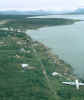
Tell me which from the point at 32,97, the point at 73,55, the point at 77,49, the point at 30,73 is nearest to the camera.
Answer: the point at 32,97

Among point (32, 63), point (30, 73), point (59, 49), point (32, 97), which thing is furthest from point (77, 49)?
point (32, 97)

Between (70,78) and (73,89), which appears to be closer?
(73,89)

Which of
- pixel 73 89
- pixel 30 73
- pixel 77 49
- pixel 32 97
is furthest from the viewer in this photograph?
pixel 77 49

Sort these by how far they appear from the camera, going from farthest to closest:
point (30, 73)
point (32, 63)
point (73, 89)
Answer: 1. point (32, 63)
2. point (30, 73)
3. point (73, 89)

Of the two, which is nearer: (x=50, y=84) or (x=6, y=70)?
(x=50, y=84)

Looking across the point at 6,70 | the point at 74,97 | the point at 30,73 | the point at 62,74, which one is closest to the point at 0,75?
the point at 6,70

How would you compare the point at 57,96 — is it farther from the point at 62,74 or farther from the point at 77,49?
the point at 77,49

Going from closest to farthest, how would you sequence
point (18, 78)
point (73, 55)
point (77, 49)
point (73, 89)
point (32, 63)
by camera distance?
1. point (73, 89)
2. point (18, 78)
3. point (32, 63)
4. point (73, 55)
5. point (77, 49)

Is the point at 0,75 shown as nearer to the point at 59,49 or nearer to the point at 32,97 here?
the point at 32,97
